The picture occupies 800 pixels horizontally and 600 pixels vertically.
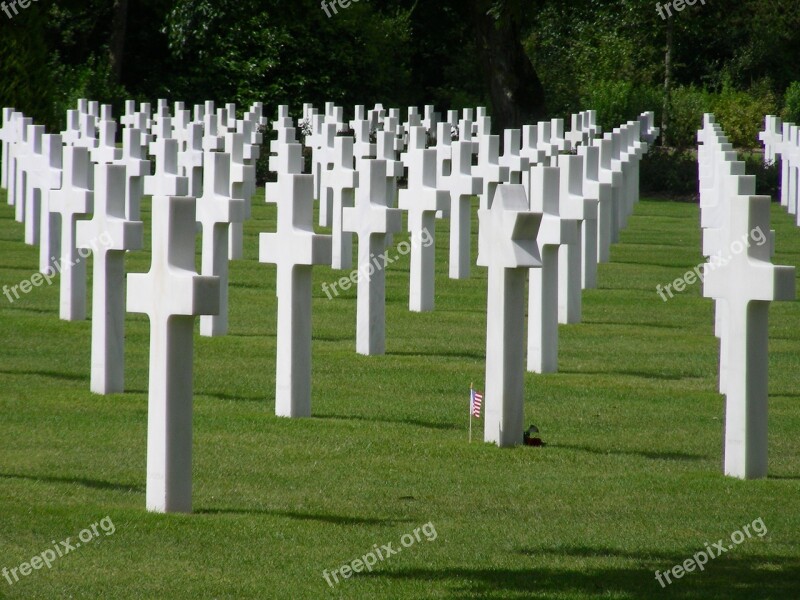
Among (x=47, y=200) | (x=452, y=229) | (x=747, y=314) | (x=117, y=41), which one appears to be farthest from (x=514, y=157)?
(x=117, y=41)

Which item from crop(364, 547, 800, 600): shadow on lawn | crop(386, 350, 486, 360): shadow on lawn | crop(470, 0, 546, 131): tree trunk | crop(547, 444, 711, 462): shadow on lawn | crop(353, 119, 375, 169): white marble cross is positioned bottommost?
crop(364, 547, 800, 600): shadow on lawn

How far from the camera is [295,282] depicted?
8359 millimetres

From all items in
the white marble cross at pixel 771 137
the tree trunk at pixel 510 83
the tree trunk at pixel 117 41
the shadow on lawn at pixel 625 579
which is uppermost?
the tree trunk at pixel 117 41

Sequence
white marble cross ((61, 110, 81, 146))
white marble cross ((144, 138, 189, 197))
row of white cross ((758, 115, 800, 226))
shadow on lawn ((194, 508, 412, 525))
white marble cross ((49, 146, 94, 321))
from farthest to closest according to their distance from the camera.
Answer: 1. row of white cross ((758, 115, 800, 226))
2. white marble cross ((61, 110, 81, 146))
3. white marble cross ((144, 138, 189, 197))
4. white marble cross ((49, 146, 94, 321))
5. shadow on lawn ((194, 508, 412, 525))

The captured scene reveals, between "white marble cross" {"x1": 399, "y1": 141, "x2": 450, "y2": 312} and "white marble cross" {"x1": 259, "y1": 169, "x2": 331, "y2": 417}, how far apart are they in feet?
15.4

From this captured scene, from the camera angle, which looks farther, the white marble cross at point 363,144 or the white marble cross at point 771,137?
the white marble cross at point 771,137

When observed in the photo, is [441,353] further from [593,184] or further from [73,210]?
[593,184]

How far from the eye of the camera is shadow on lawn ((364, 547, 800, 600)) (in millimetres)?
5457

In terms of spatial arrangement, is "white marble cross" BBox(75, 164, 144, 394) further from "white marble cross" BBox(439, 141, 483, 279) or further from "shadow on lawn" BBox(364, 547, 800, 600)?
"white marble cross" BBox(439, 141, 483, 279)

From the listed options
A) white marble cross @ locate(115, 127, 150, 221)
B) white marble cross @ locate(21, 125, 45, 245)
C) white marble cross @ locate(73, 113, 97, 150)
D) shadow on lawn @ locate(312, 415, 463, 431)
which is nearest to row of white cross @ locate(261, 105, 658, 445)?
shadow on lawn @ locate(312, 415, 463, 431)

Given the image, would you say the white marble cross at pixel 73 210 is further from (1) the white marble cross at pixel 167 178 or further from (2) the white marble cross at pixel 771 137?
(2) the white marble cross at pixel 771 137

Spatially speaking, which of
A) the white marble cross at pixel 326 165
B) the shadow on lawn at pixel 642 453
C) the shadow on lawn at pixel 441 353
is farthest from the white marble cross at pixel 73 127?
the shadow on lawn at pixel 642 453

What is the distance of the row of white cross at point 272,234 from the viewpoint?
620cm

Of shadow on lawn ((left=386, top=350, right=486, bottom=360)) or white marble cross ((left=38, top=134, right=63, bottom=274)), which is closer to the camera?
shadow on lawn ((left=386, top=350, right=486, bottom=360))
